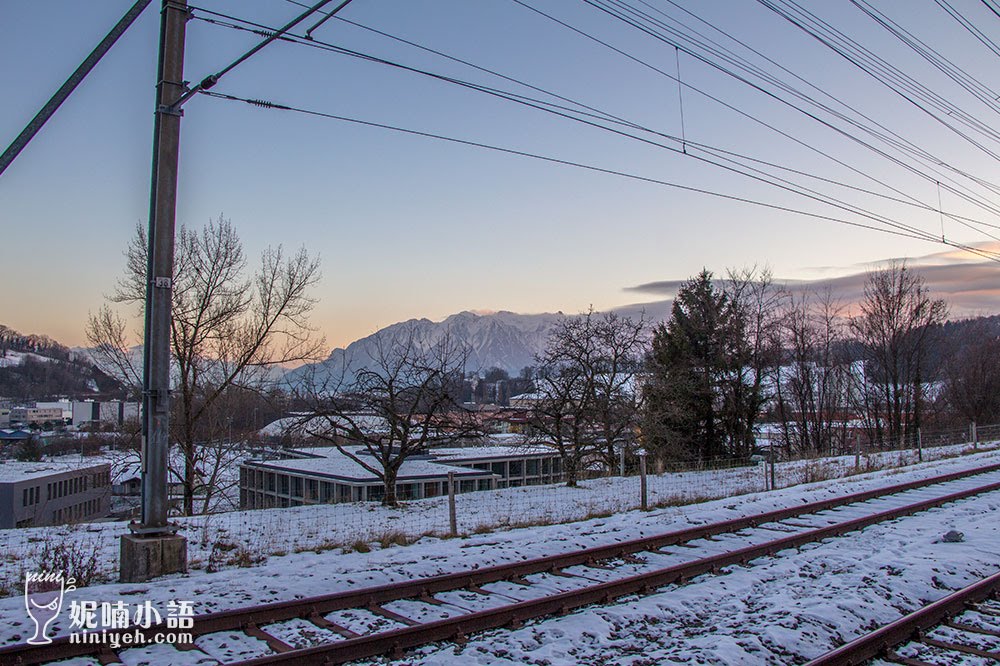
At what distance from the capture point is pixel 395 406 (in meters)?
22.2

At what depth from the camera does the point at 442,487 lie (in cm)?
3728

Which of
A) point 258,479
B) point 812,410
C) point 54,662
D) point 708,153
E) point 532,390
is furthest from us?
point 812,410

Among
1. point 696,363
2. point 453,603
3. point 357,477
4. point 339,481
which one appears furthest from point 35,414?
point 453,603

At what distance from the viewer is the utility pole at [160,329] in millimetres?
9312

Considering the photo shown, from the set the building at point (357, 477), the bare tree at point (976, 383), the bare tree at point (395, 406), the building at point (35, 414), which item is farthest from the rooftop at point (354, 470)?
the building at point (35, 414)

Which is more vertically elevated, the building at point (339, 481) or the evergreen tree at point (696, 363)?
the evergreen tree at point (696, 363)

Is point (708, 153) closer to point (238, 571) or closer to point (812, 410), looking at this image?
point (238, 571)

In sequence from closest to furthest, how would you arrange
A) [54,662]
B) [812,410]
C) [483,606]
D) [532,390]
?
1. [54,662]
2. [483,606]
3. [532,390]
4. [812,410]

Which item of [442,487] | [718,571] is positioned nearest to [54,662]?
[718,571]

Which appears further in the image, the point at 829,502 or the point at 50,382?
the point at 50,382

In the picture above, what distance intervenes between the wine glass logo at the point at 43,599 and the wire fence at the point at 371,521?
0.83ft

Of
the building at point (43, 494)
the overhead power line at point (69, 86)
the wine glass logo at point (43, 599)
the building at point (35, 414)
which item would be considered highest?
the overhead power line at point (69, 86)

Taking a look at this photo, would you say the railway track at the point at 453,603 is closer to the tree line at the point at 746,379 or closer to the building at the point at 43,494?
the tree line at the point at 746,379

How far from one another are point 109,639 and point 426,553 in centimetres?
517
